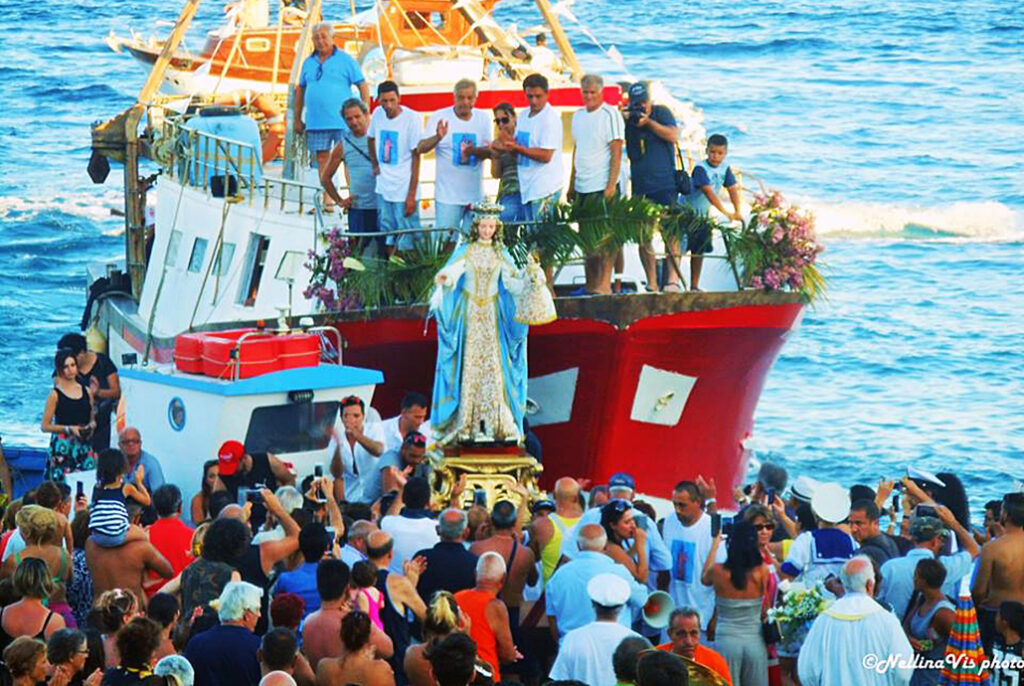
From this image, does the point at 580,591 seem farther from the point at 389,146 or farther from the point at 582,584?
the point at 389,146

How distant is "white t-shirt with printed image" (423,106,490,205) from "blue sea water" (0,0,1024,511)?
1037cm

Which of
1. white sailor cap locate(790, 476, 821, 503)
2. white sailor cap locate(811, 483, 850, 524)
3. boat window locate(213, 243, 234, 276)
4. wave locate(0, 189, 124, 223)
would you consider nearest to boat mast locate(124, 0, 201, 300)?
boat window locate(213, 243, 234, 276)

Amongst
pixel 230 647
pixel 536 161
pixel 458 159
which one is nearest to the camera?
pixel 230 647

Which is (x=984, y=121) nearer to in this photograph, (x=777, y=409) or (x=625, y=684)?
(x=777, y=409)

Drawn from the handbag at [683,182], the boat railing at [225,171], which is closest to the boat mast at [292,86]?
the boat railing at [225,171]

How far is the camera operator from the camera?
68.0 ft

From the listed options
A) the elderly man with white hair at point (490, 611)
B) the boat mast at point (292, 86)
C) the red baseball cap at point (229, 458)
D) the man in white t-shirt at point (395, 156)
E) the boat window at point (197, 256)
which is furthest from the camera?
the boat window at point (197, 256)

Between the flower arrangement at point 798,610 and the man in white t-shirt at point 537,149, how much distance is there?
278 inches

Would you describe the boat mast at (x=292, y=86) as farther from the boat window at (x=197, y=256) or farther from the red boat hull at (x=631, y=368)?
the red boat hull at (x=631, y=368)

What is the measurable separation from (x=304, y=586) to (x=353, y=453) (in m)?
4.69

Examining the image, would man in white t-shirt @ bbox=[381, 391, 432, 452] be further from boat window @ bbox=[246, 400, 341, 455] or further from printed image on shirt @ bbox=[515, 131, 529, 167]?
printed image on shirt @ bbox=[515, 131, 529, 167]

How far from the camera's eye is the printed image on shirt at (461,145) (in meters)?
20.2

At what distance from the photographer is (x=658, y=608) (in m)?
13.2

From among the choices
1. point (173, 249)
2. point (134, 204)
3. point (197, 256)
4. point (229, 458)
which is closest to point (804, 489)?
point (229, 458)
